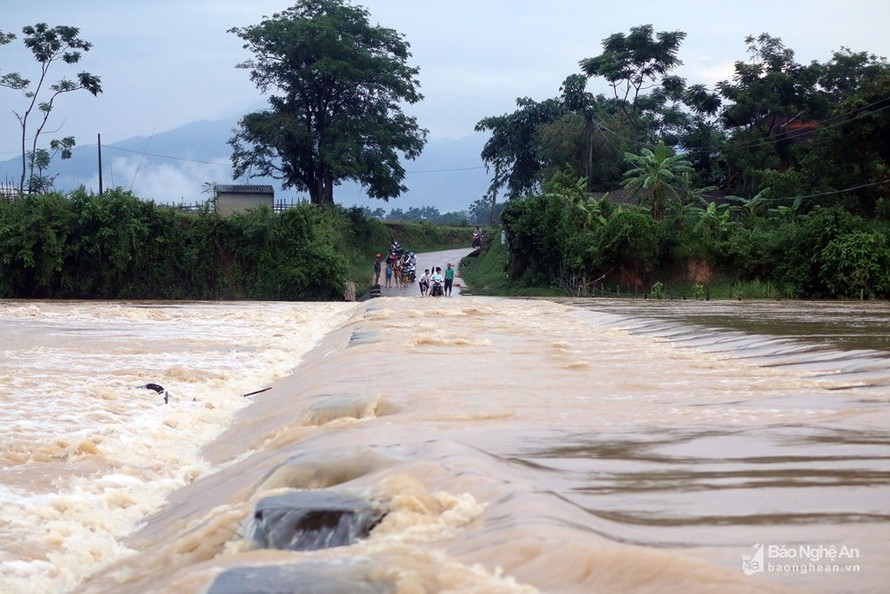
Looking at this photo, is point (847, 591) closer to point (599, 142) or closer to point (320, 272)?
Result: point (320, 272)

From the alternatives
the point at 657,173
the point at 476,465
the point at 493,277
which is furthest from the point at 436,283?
the point at 476,465

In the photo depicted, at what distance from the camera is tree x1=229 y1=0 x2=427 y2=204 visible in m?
42.9

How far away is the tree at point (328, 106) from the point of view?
42.9 meters

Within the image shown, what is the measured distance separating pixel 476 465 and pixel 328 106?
139 ft

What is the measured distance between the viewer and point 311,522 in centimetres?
384

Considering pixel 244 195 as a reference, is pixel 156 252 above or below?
below

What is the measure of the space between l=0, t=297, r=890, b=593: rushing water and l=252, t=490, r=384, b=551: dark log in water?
71 millimetres

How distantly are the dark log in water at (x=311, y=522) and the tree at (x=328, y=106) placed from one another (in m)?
38.4

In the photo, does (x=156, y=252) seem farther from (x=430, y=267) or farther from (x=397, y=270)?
(x=430, y=267)

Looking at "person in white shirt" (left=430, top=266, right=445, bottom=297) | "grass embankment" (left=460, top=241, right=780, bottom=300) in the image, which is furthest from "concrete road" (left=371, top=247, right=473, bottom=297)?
"person in white shirt" (left=430, top=266, right=445, bottom=297)

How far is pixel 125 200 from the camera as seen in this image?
3116 centimetres

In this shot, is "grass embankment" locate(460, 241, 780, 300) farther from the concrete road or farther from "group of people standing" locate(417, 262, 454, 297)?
"group of people standing" locate(417, 262, 454, 297)

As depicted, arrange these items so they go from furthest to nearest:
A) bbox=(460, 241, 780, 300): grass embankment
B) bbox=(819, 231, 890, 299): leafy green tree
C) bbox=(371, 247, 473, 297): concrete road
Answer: bbox=(371, 247, 473, 297): concrete road
bbox=(460, 241, 780, 300): grass embankment
bbox=(819, 231, 890, 299): leafy green tree

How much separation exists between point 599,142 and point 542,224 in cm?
1282
